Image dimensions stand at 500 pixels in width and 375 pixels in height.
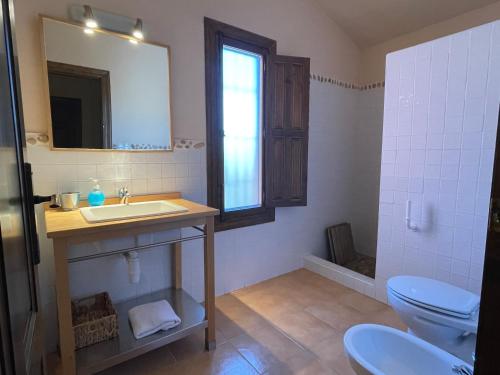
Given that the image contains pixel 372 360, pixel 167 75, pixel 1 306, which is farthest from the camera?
pixel 167 75

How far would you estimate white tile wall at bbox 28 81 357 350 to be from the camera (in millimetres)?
1705

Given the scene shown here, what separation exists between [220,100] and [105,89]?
82 centimetres

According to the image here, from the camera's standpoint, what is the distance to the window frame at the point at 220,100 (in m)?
2.18

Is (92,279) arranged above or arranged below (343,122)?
below

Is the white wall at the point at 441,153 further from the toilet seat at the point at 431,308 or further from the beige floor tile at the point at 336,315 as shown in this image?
the toilet seat at the point at 431,308

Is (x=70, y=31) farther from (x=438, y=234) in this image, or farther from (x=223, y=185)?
(x=438, y=234)

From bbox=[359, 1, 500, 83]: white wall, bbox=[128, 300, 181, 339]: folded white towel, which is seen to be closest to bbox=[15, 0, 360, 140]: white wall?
bbox=[359, 1, 500, 83]: white wall

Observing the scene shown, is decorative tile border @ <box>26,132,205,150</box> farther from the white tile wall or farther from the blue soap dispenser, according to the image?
the blue soap dispenser

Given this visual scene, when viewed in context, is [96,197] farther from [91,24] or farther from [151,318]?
[91,24]

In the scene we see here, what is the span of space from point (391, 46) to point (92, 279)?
345 cm

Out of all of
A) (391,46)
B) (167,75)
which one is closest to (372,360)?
(167,75)

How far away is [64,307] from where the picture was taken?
4.29 feet

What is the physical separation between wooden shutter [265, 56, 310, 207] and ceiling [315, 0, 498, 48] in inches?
30.1

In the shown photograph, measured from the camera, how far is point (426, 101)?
200cm
